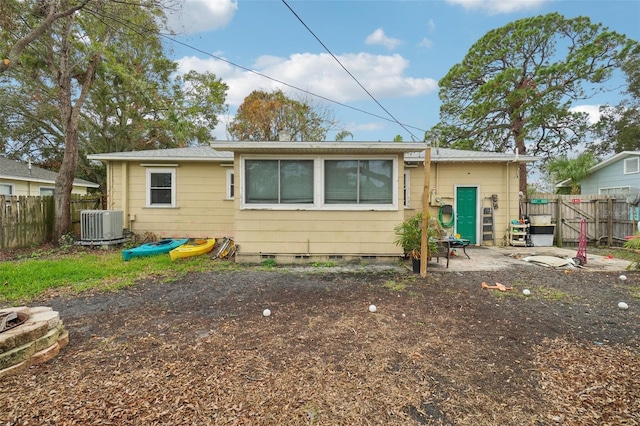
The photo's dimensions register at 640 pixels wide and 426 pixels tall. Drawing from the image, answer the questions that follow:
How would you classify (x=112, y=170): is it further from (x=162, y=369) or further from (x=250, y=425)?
(x=250, y=425)

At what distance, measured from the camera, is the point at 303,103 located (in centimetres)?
2041

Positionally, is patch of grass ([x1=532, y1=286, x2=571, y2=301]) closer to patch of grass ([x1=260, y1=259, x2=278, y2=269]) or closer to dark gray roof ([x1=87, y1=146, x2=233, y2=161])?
patch of grass ([x1=260, y1=259, x2=278, y2=269])

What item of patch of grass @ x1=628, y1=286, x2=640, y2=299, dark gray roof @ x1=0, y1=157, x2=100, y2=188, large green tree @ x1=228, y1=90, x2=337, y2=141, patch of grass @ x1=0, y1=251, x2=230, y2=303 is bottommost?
patch of grass @ x1=628, y1=286, x2=640, y2=299

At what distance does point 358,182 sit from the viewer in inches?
254

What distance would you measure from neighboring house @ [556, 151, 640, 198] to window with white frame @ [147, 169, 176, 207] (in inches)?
597

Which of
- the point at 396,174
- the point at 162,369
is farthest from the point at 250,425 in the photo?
the point at 396,174

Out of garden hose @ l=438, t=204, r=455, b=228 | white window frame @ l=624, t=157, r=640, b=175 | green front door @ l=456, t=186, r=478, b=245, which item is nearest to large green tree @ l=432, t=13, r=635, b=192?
white window frame @ l=624, t=157, r=640, b=175

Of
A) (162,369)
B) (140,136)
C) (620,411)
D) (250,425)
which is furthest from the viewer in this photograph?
(140,136)

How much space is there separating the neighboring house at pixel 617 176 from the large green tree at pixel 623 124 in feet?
19.1

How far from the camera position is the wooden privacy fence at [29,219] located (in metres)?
7.92

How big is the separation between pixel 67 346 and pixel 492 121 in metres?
18.6

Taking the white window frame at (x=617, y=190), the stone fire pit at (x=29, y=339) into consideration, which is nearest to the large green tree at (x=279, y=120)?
the white window frame at (x=617, y=190)

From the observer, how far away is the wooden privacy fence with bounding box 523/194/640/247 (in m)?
9.11

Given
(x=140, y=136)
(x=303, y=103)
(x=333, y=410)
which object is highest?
(x=303, y=103)
